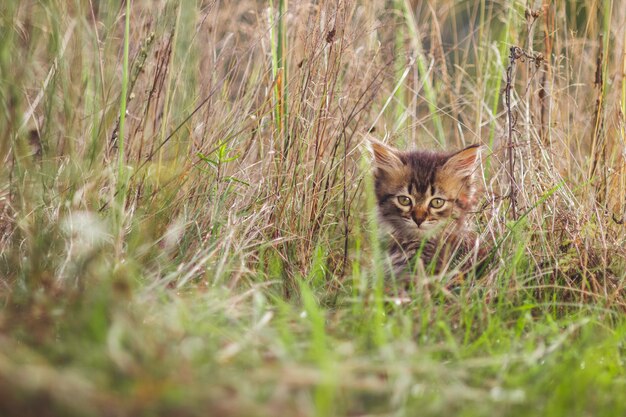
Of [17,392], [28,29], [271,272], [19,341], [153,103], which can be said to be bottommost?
[271,272]

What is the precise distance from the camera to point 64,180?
2865 mm

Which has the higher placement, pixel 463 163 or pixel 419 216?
pixel 463 163

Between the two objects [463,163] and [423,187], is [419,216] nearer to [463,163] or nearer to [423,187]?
[423,187]

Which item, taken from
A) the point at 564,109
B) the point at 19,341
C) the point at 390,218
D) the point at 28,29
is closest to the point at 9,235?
the point at 28,29

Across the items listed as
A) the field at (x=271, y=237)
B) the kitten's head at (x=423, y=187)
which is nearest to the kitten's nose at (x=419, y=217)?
the kitten's head at (x=423, y=187)

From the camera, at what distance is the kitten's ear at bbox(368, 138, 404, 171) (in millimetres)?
3256

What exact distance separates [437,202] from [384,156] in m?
0.30

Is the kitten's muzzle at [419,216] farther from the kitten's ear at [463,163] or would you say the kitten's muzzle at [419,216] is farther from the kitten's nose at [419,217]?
the kitten's ear at [463,163]

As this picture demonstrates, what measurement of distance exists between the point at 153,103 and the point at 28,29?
70 centimetres

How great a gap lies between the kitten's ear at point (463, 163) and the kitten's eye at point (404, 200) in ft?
0.70

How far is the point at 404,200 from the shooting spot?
131 inches

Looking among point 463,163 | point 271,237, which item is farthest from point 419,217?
point 271,237

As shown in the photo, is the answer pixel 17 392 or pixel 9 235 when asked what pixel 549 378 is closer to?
pixel 17 392

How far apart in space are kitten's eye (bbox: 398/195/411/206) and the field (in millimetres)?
187
